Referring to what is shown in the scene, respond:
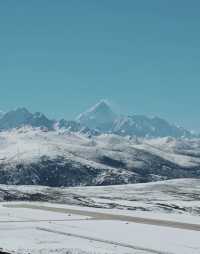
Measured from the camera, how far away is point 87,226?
54000 mm

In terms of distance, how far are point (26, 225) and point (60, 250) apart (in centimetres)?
1824

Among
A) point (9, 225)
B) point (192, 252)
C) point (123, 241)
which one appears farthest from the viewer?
point (9, 225)

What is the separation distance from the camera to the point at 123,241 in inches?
1654

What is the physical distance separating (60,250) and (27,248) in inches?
91.1

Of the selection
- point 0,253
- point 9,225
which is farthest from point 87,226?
point 0,253

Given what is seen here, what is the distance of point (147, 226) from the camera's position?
Answer: 54.7 meters

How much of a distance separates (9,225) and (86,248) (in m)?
17.9

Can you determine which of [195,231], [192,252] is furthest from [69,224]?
[192,252]

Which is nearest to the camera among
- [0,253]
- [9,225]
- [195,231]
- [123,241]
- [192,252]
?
[0,253]

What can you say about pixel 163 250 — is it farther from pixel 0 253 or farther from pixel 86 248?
pixel 0 253

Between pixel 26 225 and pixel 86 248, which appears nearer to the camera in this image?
pixel 86 248

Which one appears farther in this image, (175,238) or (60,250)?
(175,238)

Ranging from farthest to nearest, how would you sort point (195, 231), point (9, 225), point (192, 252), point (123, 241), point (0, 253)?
point (9, 225) < point (195, 231) < point (123, 241) < point (192, 252) < point (0, 253)

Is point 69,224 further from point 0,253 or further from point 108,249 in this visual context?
point 0,253
